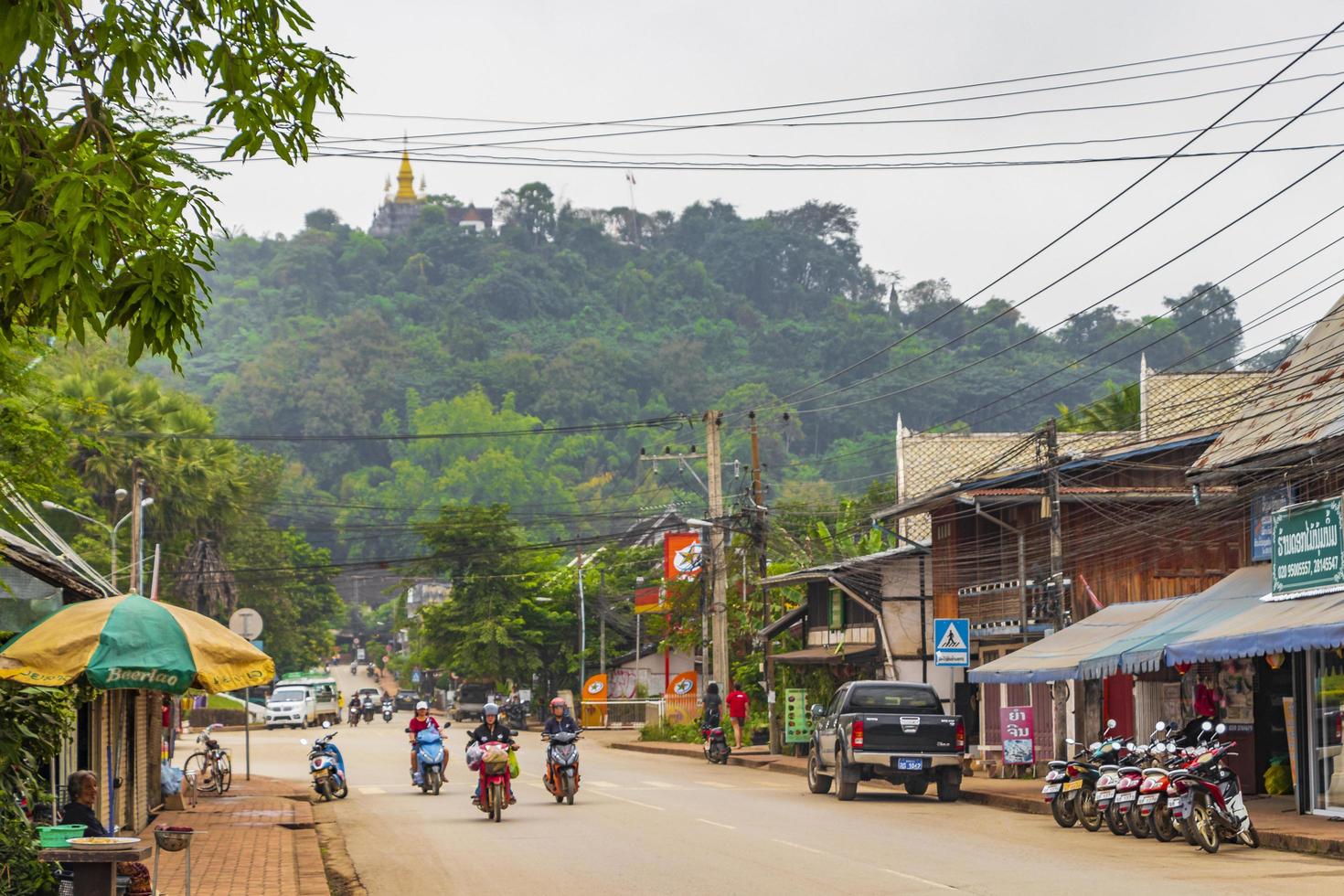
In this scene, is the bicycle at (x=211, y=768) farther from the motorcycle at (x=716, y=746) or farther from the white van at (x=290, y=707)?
the white van at (x=290, y=707)

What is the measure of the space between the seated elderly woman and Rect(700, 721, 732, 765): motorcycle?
27987mm

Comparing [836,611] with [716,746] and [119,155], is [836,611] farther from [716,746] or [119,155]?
[119,155]

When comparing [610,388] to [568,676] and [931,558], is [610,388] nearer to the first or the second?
[568,676]

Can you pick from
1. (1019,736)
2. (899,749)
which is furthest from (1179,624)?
(1019,736)

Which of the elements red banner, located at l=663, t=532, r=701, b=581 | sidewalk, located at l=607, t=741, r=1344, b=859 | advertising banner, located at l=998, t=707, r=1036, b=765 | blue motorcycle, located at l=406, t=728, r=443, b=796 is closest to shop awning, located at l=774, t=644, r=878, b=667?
sidewalk, located at l=607, t=741, r=1344, b=859

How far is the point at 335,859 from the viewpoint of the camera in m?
18.3

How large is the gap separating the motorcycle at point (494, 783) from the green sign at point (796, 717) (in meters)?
18.7

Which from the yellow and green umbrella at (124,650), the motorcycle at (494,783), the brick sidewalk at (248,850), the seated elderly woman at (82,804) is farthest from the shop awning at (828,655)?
the seated elderly woman at (82,804)

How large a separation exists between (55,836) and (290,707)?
59346 mm

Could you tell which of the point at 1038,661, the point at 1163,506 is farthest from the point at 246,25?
the point at 1163,506

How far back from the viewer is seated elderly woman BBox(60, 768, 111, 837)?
1287 cm

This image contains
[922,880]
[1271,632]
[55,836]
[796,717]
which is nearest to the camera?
[55,836]

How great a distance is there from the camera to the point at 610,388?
626 feet

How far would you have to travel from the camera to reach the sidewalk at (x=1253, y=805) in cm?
1777
